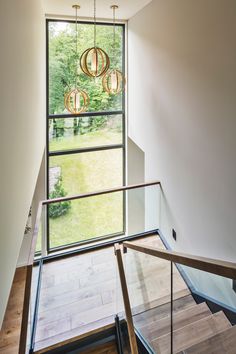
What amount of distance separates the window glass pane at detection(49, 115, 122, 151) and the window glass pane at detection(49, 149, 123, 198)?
8.9 inches

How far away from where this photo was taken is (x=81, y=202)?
5.96 m

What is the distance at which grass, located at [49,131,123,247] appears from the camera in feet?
20.8

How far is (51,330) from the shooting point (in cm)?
392

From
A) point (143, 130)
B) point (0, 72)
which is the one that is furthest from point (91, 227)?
point (0, 72)

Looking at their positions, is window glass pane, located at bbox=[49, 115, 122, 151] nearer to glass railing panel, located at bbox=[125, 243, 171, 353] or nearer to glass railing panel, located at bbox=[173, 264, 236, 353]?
glass railing panel, located at bbox=[125, 243, 171, 353]

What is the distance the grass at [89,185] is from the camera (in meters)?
6.34

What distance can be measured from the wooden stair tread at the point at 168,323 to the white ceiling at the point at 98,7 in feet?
15.9

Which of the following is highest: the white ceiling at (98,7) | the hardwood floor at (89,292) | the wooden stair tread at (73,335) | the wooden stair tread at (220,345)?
the white ceiling at (98,7)

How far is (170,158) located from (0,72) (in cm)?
324

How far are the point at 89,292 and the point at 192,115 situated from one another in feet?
9.98

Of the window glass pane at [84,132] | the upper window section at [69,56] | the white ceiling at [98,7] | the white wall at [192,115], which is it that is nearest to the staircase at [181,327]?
the white wall at [192,115]

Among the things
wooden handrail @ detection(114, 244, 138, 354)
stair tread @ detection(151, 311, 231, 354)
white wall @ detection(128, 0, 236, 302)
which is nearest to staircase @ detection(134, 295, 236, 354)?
stair tread @ detection(151, 311, 231, 354)

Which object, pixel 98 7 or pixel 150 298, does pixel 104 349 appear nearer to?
pixel 150 298

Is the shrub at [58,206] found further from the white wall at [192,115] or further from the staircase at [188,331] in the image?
the staircase at [188,331]
